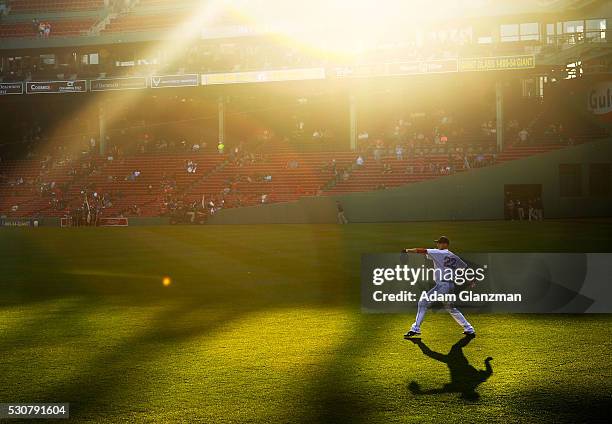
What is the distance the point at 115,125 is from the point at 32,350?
169 feet

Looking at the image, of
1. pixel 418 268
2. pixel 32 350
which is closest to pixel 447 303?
pixel 418 268

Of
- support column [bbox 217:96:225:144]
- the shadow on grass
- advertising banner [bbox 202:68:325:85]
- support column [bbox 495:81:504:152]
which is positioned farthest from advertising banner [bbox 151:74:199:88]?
the shadow on grass

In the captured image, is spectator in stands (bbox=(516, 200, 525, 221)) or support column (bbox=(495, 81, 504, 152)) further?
support column (bbox=(495, 81, 504, 152))

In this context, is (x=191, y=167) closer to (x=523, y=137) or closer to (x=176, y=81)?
(x=176, y=81)

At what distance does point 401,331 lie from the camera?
36.7 feet

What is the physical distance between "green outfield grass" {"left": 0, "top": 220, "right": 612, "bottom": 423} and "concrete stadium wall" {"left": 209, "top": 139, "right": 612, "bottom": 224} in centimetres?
2452

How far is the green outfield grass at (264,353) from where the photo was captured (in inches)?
285

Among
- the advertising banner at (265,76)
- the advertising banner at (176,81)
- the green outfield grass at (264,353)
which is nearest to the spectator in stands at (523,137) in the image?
the advertising banner at (265,76)

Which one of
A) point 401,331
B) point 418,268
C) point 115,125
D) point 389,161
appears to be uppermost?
point 115,125

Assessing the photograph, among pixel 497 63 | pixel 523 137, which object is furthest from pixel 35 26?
pixel 523 137

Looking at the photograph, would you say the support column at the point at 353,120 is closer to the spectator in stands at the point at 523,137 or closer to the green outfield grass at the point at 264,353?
the spectator in stands at the point at 523,137

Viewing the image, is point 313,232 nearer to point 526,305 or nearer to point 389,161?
point 389,161

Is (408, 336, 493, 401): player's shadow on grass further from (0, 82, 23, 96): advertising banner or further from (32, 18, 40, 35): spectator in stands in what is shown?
(32, 18, 40, 35): spectator in stands

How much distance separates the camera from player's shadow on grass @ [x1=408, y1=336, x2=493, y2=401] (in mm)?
7752
